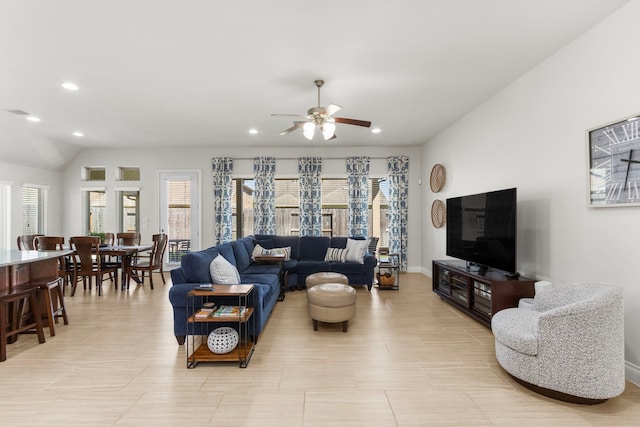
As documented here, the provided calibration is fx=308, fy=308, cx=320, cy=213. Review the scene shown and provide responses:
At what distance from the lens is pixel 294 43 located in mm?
2979

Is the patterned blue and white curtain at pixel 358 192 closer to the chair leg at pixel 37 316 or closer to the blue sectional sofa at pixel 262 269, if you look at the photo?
the blue sectional sofa at pixel 262 269

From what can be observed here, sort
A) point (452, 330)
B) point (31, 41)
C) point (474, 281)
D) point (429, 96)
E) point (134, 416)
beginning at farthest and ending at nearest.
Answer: point (429, 96), point (474, 281), point (452, 330), point (31, 41), point (134, 416)

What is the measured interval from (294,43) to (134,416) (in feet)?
10.9

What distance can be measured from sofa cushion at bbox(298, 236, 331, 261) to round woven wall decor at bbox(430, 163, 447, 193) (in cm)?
240

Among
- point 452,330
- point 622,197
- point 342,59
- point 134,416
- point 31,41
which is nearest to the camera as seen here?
point 134,416

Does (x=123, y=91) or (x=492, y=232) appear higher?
(x=123, y=91)

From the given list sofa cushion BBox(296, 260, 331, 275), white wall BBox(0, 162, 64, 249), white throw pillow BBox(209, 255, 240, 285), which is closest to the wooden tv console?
sofa cushion BBox(296, 260, 331, 275)

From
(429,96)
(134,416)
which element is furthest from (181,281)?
(429,96)

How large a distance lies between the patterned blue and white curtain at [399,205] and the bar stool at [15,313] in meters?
6.12

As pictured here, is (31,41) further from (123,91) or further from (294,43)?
(294,43)

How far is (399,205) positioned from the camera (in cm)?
714

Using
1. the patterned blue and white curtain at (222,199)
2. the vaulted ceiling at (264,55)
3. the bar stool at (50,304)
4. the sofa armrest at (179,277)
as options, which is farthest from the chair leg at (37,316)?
the patterned blue and white curtain at (222,199)

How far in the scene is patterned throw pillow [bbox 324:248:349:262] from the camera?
5.95m

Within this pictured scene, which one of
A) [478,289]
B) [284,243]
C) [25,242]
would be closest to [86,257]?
[25,242]
